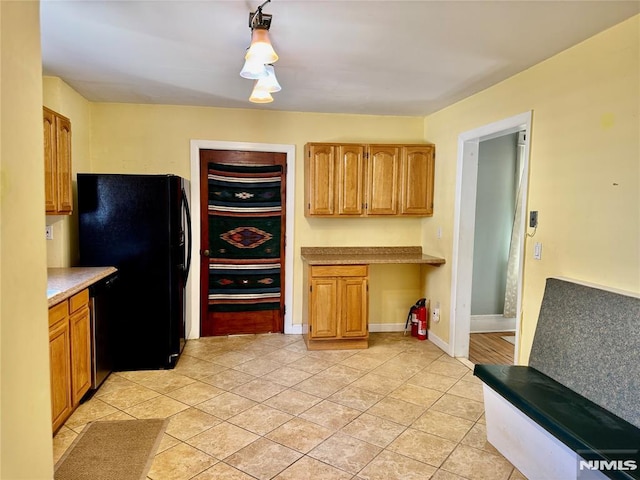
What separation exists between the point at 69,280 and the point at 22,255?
5.46 ft

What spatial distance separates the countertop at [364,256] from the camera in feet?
13.2

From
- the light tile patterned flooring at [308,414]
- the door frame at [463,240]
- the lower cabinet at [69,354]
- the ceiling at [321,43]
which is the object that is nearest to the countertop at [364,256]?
the door frame at [463,240]

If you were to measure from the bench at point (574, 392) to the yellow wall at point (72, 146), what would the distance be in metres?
3.33

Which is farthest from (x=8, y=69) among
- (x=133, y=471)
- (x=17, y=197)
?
(x=133, y=471)

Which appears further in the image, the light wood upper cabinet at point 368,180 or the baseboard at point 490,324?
the baseboard at point 490,324

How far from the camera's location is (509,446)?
224 cm

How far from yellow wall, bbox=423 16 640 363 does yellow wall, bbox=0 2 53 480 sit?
2718 mm

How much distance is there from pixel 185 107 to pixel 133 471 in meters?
3.30

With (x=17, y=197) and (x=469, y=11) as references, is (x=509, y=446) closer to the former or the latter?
(x=469, y=11)

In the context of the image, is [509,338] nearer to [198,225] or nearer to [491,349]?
[491,349]

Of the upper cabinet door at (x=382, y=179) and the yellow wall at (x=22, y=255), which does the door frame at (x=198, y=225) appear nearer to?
the upper cabinet door at (x=382, y=179)

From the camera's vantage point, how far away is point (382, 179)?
426cm

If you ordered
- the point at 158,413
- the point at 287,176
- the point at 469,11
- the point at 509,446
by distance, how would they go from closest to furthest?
the point at 469,11 < the point at 509,446 < the point at 158,413 < the point at 287,176

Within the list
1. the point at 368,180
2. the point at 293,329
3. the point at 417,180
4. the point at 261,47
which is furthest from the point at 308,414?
the point at 417,180
